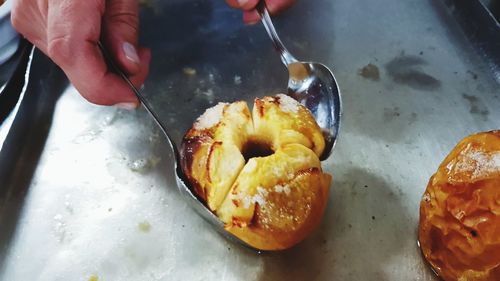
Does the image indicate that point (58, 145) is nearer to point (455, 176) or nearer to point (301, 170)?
point (301, 170)

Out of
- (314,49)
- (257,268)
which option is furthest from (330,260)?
(314,49)

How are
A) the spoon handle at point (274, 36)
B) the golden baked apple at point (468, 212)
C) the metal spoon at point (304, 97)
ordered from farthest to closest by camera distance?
the spoon handle at point (274, 36), the metal spoon at point (304, 97), the golden baked apple at point (468, 212)

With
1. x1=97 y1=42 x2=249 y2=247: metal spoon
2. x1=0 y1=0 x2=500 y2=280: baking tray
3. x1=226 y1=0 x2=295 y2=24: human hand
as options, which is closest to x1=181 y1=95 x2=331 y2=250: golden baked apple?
x1=97 y1=42 x2=249 y2=247: metal spoon

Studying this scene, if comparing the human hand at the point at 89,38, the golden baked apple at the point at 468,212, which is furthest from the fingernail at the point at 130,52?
the golden baked apple at the point at 468,212

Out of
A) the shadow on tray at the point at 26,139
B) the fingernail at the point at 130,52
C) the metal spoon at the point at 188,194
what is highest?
the fingernail at the point at 130,52

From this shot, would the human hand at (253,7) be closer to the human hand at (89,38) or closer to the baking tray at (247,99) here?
the baking tray at (247,99)

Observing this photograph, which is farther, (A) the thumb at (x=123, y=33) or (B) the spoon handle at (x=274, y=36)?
(B) the spoon handle at (x=274, y=36)

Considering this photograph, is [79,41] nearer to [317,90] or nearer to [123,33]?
[123,33]
